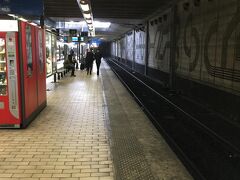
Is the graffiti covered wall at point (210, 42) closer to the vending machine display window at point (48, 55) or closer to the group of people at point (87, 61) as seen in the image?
the vending machine display window at point (48, 55)

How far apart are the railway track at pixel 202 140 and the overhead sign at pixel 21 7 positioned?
450 cm

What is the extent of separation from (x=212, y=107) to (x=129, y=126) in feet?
12.0

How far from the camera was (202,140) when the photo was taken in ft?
22.1

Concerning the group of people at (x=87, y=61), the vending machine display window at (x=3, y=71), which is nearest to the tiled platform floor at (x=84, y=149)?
the vending machine display window at (x=3, y=71)

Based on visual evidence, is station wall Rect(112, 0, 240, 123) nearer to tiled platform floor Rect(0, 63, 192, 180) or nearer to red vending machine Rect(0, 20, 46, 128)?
tiled platform floor Rect(0, 63, 192, 180)

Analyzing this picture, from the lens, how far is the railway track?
4914 mm

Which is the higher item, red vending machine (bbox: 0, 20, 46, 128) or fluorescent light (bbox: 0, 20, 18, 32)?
fluorescent light (bbox: 0, 20, 18, 32)

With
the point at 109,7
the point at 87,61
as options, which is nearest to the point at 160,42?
the point at 109,7

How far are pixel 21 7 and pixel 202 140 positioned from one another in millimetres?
5970

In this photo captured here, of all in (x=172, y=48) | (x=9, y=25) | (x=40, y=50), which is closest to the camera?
(x=9, y=25)

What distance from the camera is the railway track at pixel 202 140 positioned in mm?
4914

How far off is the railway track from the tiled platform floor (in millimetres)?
324

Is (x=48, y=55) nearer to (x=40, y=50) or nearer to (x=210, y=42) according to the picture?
(x=40, y=50)

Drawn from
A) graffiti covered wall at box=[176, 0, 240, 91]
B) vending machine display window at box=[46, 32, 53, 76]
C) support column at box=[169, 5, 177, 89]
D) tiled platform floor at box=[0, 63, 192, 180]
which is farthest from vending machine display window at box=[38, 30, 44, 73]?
support column at box=[169, 5, 177, 89]
